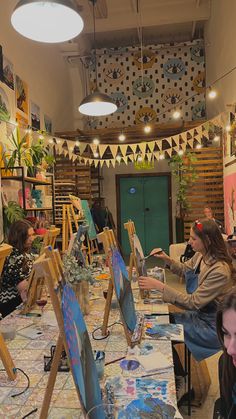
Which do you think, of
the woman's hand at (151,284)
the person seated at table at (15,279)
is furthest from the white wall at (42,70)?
the woman's hand at (151,284)

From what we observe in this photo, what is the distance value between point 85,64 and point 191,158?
4.08m

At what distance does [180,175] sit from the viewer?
7422 millimetres

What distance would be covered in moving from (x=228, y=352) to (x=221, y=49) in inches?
250

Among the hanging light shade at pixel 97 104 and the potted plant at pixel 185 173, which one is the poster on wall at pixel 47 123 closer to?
the hanging light shade at pixel 97 104

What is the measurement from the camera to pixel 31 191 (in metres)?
5.34

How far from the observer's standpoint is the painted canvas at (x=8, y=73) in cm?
476

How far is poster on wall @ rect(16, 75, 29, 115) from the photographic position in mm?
5230

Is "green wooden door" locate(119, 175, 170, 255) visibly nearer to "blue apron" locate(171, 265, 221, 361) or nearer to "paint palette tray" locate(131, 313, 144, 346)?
"blue apron" locate(171, 265, 221, 361)

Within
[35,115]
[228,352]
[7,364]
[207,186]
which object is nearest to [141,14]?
[35,115]

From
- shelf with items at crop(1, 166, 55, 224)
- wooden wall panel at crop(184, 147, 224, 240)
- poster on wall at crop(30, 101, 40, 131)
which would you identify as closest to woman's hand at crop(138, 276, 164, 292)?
shelf with items at crop(1, 166, 55, 224)

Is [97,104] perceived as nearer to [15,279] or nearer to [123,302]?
[15,279]

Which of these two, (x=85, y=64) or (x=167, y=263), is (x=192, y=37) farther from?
(x=167, y=263)

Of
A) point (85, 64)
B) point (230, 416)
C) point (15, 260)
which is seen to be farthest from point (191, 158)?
point (230, 416)

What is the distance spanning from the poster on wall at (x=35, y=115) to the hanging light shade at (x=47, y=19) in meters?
3.43
